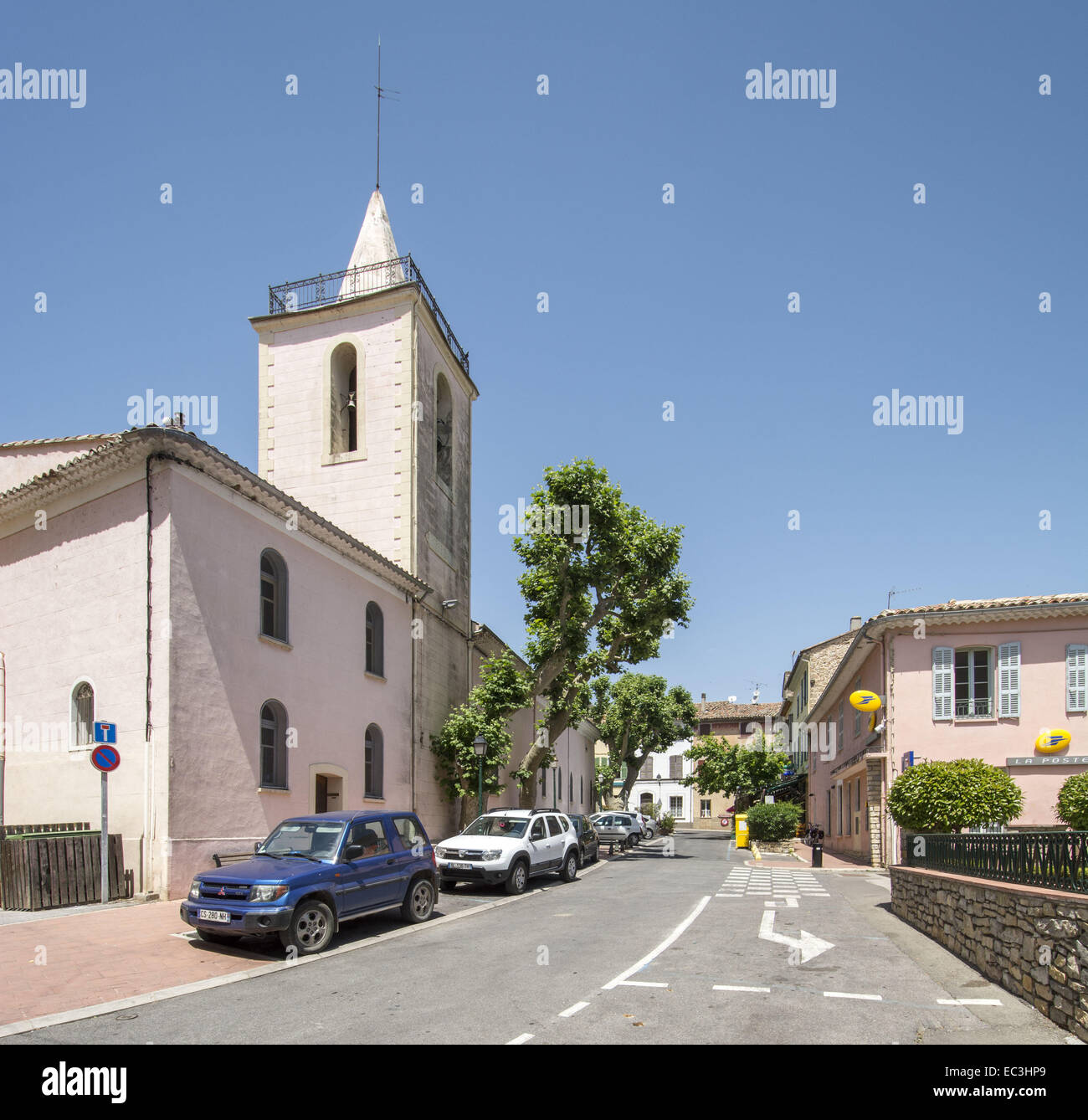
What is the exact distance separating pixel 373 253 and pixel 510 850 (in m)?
18.2

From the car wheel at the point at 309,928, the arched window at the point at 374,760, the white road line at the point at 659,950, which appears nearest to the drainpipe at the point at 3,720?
the arched window at the point at 374,760

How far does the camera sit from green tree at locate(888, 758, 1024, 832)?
1620 cm

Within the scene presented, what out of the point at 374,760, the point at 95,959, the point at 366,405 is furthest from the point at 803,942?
the point at 366,405

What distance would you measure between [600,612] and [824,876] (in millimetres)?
9757

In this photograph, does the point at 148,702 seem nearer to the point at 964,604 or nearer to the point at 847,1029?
the point at 847,1029

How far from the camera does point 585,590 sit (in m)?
28.0

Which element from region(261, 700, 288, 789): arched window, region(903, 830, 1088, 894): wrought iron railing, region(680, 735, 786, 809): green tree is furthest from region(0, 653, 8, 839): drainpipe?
region(680, 735, 786, 809): green tree

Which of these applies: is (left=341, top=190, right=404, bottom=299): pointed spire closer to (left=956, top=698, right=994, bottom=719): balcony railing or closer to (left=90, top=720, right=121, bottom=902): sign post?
(left=90, top=720, right=121, bottom=902): sign post

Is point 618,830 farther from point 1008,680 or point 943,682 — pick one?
point 1008,680

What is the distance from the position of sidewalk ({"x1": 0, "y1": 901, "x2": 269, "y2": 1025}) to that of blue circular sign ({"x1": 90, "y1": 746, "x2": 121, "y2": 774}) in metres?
1.88

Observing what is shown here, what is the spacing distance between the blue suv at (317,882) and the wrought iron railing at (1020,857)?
286 inches

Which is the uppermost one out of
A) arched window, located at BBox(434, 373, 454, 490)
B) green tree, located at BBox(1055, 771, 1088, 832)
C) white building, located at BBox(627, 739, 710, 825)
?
arched window, located at BBox(434, 373, 454, 490)

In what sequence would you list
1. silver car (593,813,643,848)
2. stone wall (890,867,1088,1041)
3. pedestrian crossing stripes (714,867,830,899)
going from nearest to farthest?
stone wall (890,867,1088,1041) < pedestrian crossing stripes (714,867,830,899) < silver car (593,813,643,848)
